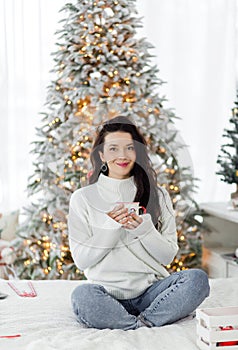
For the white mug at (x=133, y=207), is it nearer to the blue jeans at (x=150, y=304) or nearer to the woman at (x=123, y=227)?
the woman at (x=123, y=227)

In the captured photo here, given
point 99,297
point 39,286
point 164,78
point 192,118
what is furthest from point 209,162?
point 99,297

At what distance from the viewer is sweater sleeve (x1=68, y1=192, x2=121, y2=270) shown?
7.54 feet

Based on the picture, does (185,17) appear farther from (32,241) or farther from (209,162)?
(32,241)

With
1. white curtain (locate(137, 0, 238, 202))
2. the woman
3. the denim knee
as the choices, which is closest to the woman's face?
the woman

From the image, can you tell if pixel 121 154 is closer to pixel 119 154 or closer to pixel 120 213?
pixel 119 154

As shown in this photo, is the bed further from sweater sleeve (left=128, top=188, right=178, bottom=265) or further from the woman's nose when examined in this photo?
the woman's nose

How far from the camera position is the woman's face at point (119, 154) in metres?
2.31

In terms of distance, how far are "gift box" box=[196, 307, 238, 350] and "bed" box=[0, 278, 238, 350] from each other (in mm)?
49

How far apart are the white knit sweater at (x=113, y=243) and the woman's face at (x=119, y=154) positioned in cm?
3

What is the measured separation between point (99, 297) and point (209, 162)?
198 centimetres

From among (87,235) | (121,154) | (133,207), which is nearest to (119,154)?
(121,154)

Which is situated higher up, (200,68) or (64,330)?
(200,68)

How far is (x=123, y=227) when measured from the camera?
2.29m

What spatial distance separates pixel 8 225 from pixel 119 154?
4.67 feet
